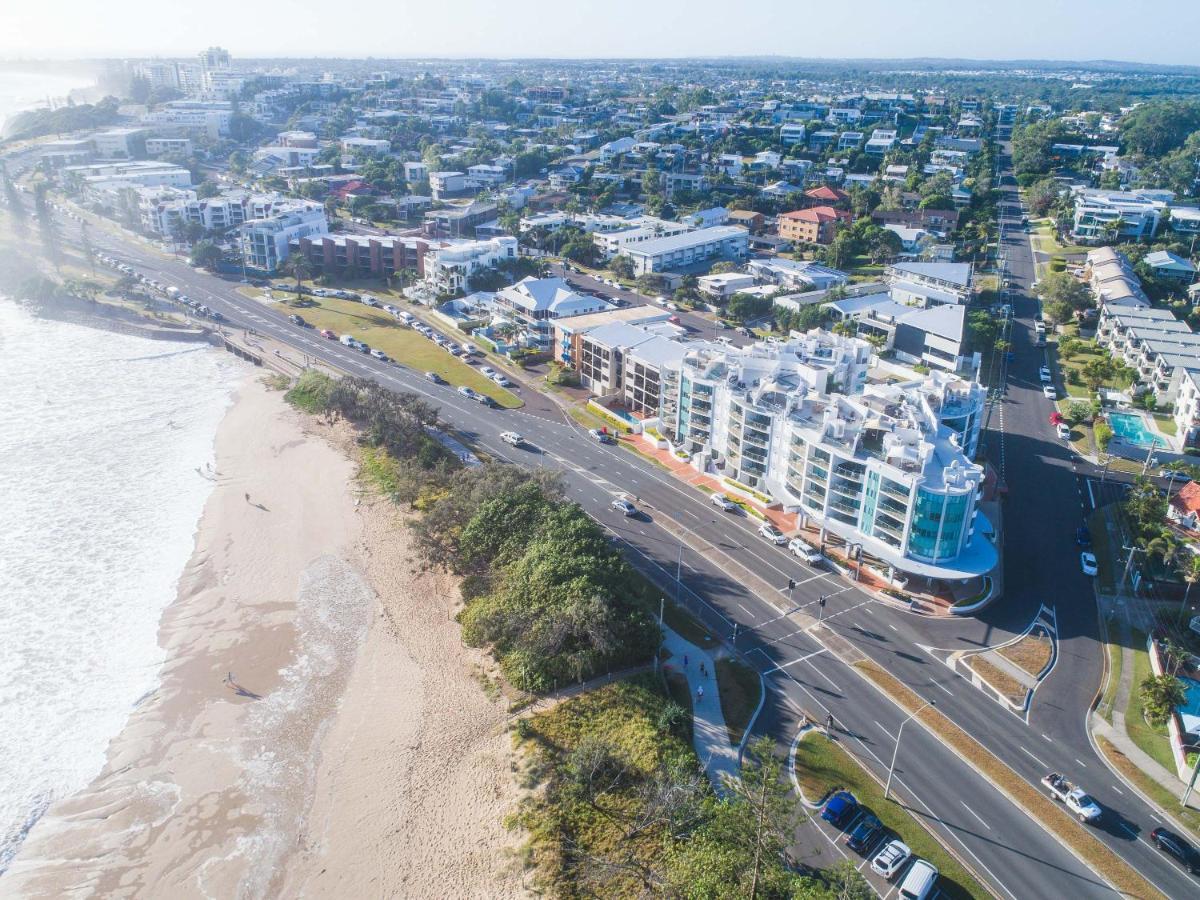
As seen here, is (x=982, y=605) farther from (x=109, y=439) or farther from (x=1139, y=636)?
(x=109, y=439)

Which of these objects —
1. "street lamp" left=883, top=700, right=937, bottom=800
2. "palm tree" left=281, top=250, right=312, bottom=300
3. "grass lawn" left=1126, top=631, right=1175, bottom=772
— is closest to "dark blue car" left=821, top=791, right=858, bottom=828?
"street lamp" left=883, top=700, right=937, bottom=800

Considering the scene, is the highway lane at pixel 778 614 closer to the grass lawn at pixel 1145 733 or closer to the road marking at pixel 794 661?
the road marking at pixel 794 661

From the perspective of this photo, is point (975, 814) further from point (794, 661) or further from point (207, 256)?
point (207, 256)

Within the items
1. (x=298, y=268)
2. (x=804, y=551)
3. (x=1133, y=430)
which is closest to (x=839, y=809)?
(x=804, y=551)

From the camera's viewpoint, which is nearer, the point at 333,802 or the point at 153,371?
the point at 333,802

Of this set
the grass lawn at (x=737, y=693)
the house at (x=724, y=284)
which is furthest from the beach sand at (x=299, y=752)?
the house at (x=724, y=284)

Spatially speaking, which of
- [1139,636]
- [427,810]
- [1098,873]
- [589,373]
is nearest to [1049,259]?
[589,373]

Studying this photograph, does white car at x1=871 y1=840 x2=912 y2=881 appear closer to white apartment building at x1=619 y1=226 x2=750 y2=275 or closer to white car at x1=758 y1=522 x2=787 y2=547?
white car at x1=758 y1=522 x2=787 y2=547
